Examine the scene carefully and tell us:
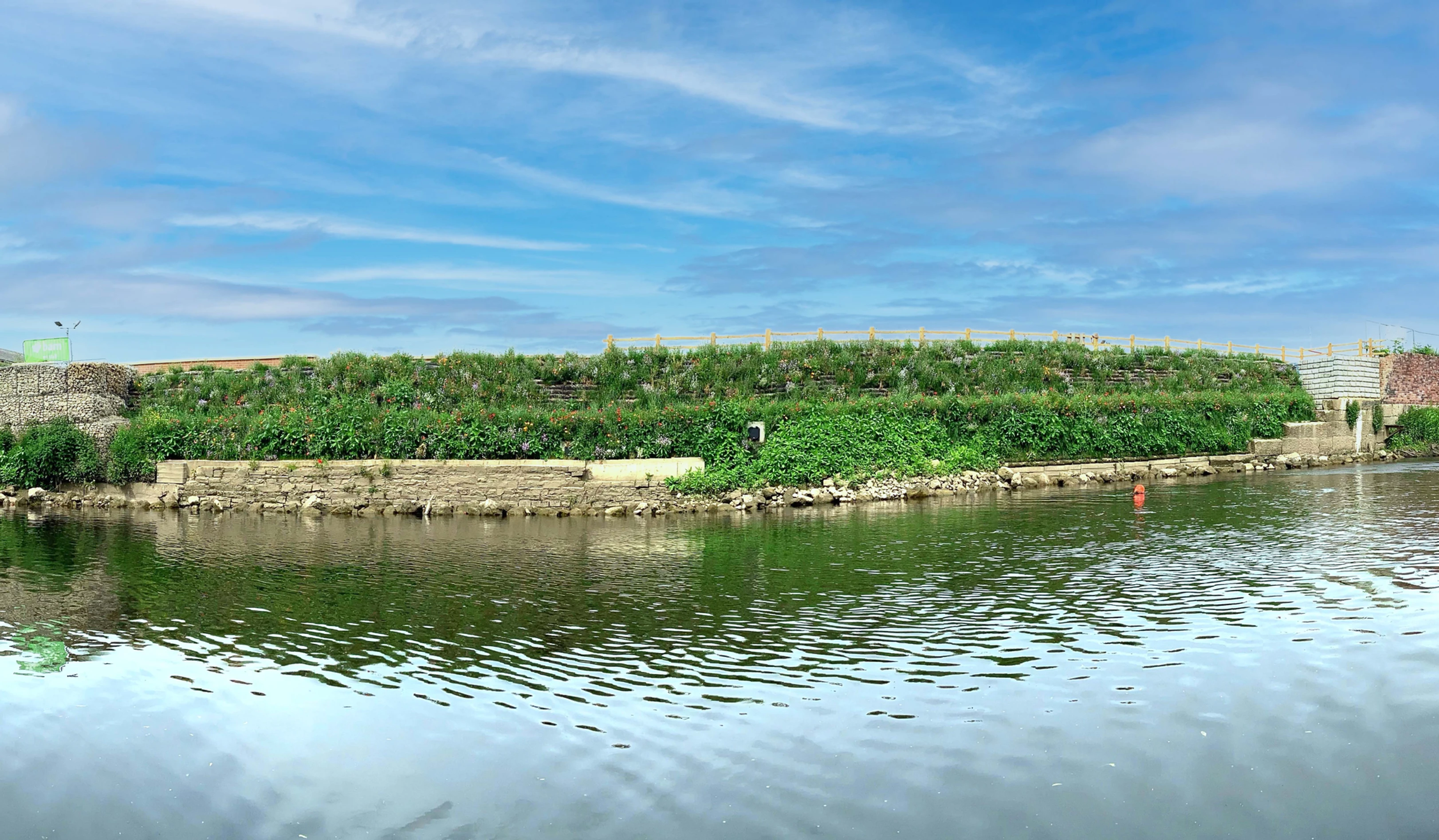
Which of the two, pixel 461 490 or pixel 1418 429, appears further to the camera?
pixel 1418 429

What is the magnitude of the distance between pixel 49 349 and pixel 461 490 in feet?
56.9

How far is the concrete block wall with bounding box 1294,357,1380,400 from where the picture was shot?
40.4 m

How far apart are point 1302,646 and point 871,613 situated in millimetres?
4264

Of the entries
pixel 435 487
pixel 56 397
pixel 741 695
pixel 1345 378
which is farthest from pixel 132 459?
pixel 1345 378

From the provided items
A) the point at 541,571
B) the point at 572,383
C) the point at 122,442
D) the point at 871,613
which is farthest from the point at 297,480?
the point at 871,613

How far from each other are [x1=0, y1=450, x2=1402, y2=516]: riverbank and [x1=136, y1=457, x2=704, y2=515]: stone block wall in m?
0.02

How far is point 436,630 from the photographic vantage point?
35.5 ft

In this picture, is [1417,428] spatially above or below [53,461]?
above

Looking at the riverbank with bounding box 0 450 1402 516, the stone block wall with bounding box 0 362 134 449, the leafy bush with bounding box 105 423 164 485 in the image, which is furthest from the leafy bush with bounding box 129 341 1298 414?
the riverbank with bounding box 0 450 1402 516

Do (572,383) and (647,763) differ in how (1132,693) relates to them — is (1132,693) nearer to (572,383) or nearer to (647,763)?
(647,763)

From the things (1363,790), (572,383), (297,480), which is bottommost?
(1363,790)

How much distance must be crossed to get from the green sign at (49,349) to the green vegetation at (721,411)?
2571mm

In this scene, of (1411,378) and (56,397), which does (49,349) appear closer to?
(56,397)

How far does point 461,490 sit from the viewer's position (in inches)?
954
